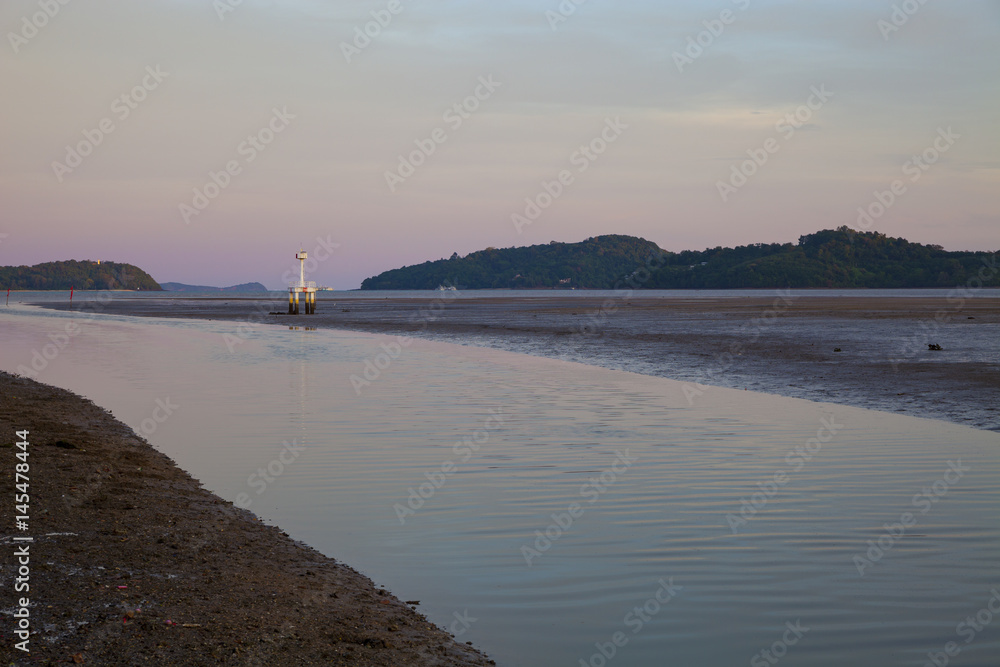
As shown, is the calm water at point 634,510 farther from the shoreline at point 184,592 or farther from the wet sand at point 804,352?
the wet sand at point 804,352

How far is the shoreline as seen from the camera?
557 cm

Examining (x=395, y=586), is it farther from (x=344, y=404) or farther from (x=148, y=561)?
(x=344, y=404)

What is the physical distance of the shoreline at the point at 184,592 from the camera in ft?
18.3

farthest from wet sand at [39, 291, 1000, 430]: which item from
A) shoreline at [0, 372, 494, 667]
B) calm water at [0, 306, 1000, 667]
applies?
shoreline at [0, 372, 494, 667]

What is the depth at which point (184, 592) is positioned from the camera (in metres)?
6.62

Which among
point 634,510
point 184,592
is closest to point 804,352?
point 634,510

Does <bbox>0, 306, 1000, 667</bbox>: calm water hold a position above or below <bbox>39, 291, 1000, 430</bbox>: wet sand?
below

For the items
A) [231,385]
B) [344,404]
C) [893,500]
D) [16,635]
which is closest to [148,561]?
[16,635]

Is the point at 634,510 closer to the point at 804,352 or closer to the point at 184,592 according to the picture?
the point at 184,592

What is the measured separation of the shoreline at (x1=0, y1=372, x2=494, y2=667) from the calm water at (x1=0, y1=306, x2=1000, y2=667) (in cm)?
48

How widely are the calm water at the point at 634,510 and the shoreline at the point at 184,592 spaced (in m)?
0.48

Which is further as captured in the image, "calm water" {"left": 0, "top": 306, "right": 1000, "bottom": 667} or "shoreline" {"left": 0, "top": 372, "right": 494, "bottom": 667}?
"calm water" {"left": 0, "top": 306, "right": 1000, "bottom": 667}

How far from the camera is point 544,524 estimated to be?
9.27 meters

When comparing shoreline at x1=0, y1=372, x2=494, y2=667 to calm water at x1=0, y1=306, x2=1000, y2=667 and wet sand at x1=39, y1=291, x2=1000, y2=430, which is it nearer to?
calm water at x1=0, y1=306, x2=1000, y2=667
